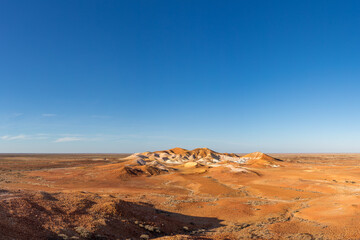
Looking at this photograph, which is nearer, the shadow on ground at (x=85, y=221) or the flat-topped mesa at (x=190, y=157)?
the shadow on ground at (x=85, y=221)

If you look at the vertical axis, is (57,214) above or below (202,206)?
above

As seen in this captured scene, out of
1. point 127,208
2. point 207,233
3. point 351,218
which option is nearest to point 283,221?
point 351,218

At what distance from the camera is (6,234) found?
11570 millimetres

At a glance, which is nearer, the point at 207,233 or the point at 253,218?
the point at 207,233

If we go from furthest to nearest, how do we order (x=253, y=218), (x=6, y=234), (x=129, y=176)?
(x=129, y=176)
(x=253, y=218)
(x=6, y=234)

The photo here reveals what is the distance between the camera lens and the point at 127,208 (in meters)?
18.7

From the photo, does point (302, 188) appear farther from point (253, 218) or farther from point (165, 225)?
point (165, 225)

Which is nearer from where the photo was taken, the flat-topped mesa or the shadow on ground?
the shadow on ground

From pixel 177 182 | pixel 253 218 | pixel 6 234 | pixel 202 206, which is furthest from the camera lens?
pixel 177 182

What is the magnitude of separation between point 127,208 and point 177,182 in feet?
86.0

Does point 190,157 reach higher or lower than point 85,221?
higher

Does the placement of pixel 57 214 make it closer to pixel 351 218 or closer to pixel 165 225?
pixel 165 225

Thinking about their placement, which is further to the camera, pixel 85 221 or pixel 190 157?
pixel 190 157

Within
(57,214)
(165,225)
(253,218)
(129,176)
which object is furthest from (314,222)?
(129,176)
